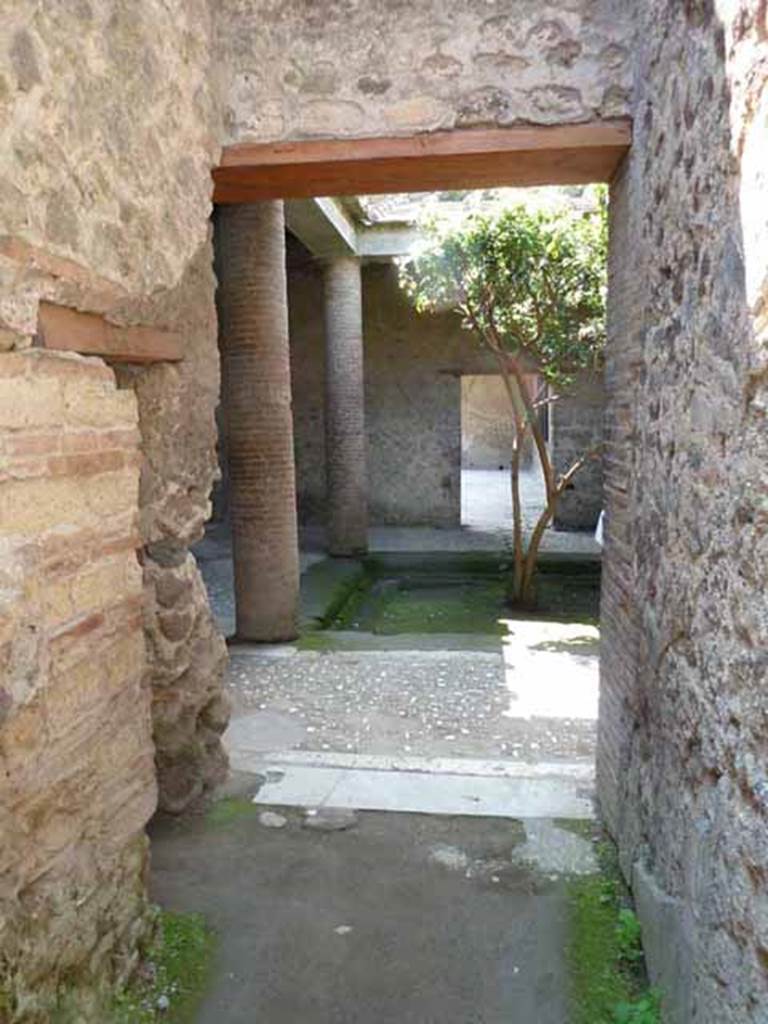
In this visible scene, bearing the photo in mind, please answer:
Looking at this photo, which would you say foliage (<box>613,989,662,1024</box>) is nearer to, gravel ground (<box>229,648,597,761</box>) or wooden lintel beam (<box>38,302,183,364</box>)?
gravel ground (<box>229,648,597,761</box>)

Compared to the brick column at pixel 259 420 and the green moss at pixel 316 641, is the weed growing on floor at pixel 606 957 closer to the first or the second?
the green moss at pixel 316 641

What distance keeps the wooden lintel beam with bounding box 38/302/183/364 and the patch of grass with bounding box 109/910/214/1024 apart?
203cm

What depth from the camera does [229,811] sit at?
3801mm

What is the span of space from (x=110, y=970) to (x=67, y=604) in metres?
1.24

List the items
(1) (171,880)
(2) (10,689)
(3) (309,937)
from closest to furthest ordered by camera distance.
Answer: (2) (10,689), (3) (309,937), (1) (171,880)

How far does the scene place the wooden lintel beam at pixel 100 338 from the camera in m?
2.13

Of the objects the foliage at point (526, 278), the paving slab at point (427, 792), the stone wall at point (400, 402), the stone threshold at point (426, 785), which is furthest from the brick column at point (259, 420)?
the stone wall at point (400, 402)

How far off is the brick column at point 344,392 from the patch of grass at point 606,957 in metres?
8.52

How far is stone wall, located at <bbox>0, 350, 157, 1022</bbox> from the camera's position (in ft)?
6.39

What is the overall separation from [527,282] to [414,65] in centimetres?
503

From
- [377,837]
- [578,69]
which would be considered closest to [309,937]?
[377,837]

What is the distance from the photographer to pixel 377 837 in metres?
3.57

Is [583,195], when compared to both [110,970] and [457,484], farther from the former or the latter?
[110,970]

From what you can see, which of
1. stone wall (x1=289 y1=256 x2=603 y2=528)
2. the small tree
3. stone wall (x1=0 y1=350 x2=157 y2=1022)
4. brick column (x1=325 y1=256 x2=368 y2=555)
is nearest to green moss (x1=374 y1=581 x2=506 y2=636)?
the small tree
